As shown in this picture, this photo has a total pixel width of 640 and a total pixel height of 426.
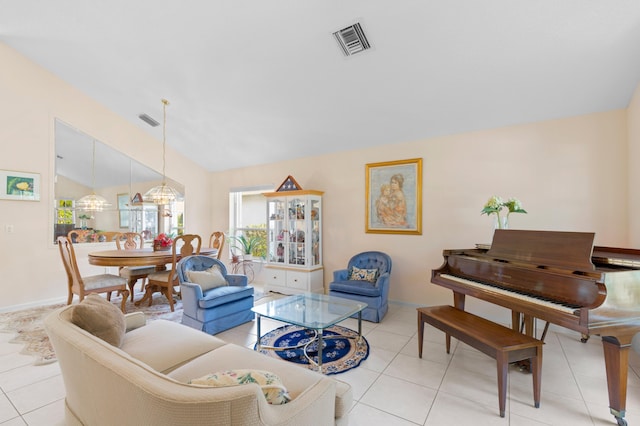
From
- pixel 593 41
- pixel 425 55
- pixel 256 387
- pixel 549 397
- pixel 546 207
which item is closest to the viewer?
pixel 256 387

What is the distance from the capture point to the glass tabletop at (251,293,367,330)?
8.25 ft

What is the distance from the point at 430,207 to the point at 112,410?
3826 mm

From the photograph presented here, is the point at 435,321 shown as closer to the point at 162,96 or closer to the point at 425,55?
the point at 425,55

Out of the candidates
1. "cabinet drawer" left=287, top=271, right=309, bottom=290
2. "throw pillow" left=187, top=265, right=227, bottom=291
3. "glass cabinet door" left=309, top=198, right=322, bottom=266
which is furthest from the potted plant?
"throw pillow" left=187, top=265, right=227, bottom=291

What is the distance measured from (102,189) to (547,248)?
20.8 feet

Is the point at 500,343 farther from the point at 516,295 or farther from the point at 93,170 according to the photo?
the point at 93,170

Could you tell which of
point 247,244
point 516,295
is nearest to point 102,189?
point 247,244

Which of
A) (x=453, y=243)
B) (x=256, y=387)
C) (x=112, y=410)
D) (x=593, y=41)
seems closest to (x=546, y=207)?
(x=453, y=243)

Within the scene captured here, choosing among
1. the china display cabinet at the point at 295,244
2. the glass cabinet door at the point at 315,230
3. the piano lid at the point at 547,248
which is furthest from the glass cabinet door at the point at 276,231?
the piano lid at the point at 547,248

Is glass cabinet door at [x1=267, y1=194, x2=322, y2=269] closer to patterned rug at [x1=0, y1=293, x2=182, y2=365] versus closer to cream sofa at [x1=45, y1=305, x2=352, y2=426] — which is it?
patterned rug at [x1=0, y1=293, x2=182, y2=365]

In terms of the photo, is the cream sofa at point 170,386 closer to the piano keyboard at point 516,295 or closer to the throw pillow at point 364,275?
the piano keyboard at point 516,295

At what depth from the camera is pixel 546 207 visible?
3334mm

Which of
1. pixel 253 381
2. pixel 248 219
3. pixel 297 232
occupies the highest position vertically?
pixel 248 219

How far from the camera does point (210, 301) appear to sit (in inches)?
126
